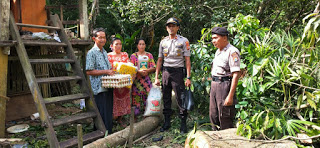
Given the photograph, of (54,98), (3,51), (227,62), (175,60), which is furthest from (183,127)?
(3,51)

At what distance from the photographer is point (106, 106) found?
4.34m

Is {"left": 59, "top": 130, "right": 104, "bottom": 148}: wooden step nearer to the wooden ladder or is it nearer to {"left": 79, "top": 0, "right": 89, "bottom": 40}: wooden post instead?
the wooden ladder

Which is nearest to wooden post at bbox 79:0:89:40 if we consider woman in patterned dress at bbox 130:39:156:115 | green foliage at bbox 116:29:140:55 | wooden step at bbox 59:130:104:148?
woman in patterned dress at bbox 130:39:156:115

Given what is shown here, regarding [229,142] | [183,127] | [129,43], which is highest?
[129,43]

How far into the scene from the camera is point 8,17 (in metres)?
3.99

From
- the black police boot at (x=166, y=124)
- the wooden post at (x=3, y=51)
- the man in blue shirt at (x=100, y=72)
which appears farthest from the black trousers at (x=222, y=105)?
the wooden post at (x=3, y=51)

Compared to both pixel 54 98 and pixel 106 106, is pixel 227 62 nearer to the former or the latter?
pixel 106 106

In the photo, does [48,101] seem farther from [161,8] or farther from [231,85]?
[161,8]

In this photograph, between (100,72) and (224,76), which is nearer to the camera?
(224,76)

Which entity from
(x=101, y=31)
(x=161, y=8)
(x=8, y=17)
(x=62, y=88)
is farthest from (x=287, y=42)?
(x=62, y=88)

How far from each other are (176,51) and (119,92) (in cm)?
133

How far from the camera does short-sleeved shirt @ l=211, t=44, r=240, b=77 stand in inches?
129

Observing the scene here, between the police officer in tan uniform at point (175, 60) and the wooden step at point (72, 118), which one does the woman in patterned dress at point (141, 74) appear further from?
the wooden step at point (72, 118)

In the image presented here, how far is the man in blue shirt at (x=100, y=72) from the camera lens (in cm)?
413
